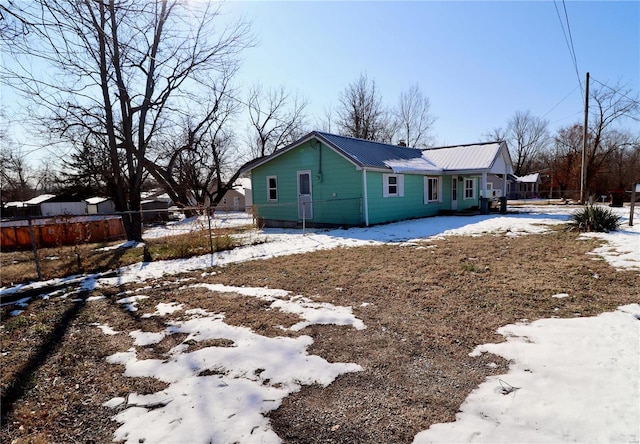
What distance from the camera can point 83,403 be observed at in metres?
2.70

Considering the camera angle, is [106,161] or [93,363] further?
[106,161]

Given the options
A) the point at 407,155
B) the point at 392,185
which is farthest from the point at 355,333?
the point at 407,155

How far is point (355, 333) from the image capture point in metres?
3.70

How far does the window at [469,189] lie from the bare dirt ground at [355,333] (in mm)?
13294

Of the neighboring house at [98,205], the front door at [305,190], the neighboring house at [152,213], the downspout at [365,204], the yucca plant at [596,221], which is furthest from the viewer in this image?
the neighboring house at [152,213]

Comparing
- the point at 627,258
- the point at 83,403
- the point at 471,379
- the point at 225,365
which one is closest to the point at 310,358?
the point at 225,365

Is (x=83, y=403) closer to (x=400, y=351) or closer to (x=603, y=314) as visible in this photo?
(x=400, y=351)

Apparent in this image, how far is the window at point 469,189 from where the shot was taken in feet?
65.8

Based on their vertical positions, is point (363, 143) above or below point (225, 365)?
above

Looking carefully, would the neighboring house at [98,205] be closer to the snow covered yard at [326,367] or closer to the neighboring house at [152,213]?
the neighboring house at [152,213]

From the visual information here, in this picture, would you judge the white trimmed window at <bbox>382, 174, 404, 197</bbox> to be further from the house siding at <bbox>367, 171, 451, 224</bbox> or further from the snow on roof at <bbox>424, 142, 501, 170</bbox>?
the snow on roof at <bbox>424, 142, 501, 170</bbox>

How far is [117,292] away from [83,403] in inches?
135

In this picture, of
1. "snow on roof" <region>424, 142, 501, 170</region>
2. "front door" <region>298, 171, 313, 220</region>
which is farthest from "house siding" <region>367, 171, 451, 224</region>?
"front door" <region>298, 171, 313, 220</region>

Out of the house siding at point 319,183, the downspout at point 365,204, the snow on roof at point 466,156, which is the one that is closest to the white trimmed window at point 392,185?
the downspout at point 365,204
